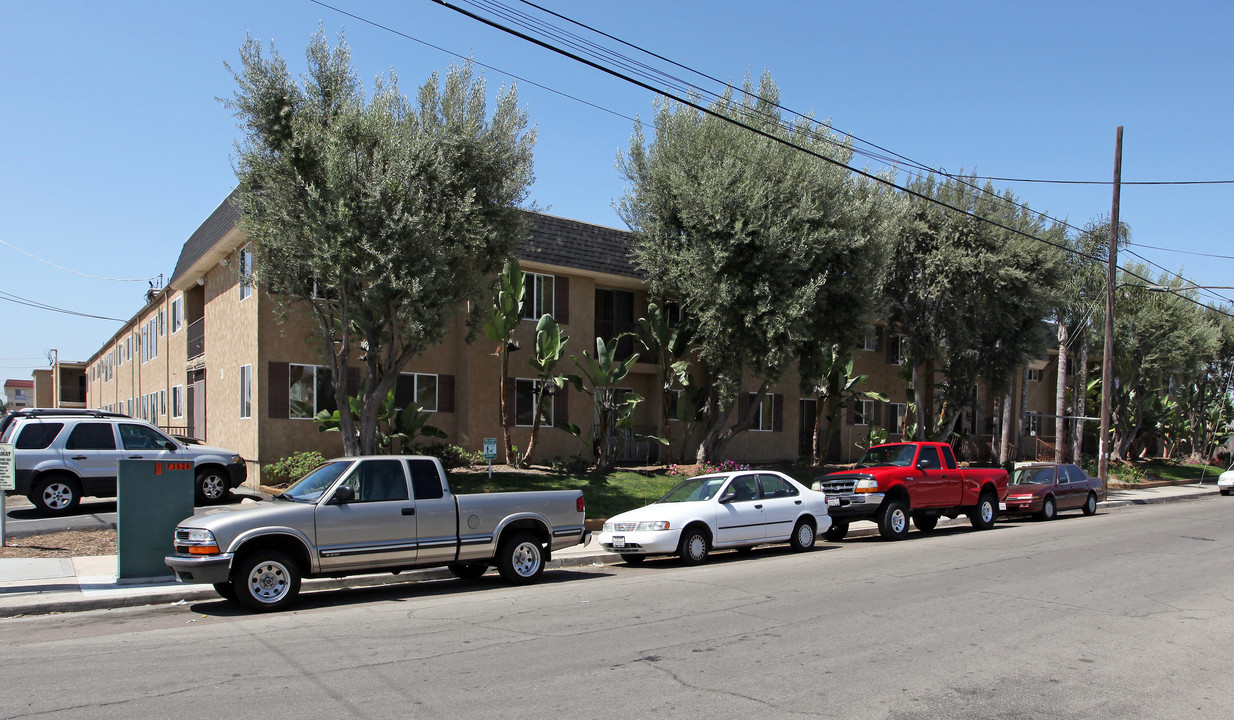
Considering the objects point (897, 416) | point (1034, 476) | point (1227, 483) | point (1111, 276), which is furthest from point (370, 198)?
point (1227, 483)

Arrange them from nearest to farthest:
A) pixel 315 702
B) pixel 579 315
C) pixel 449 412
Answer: pixel 315 702 < pixel 449 412 < pixel 579 315

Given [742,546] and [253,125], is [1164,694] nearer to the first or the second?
[742,546]

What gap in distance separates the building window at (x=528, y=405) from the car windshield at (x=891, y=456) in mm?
9475

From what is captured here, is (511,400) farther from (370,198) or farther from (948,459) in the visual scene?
(948,459)

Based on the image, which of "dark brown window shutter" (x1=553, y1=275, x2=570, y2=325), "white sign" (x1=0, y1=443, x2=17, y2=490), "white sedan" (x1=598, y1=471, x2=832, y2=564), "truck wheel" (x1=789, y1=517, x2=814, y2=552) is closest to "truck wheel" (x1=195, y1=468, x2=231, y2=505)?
"white sign" (x1=0, y1=443, x2=17, y2=490)

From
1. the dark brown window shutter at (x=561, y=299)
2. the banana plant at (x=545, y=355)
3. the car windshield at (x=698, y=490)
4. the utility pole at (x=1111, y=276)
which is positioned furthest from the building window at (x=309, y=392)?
the utility pole at (x=1111, y=276)

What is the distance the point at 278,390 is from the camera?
20.3 meters

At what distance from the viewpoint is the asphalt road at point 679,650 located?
20.0 ft

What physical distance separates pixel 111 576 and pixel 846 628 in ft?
31.0

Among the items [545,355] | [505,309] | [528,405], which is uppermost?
[505,309]

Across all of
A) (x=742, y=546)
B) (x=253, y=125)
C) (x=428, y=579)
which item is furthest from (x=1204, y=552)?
(x=253, y=125)

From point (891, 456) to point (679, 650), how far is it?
1142 cm

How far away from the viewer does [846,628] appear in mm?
8453

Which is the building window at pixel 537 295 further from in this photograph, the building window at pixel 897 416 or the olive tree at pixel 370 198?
the building window at pixel 897 416
